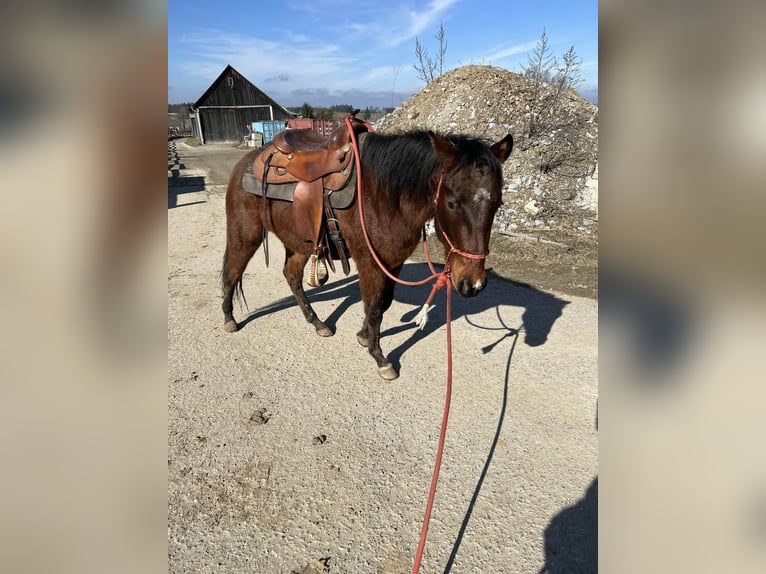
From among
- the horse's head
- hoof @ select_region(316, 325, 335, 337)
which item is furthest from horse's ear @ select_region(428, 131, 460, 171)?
hoof @ select_region(316, 325, 335, 337)

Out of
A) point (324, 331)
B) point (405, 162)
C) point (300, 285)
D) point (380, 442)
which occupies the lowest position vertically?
point (380, 442)

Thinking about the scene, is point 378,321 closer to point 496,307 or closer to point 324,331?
point 324,331

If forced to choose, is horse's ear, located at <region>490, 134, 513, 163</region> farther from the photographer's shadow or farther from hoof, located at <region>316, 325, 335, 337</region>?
hoof, located at <region>316, 325, 335, 337</region>

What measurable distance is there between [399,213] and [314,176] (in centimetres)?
86

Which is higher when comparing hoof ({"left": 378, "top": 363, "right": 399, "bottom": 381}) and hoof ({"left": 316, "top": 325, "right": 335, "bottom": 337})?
hoof ({"left": 316, "top": 325, "right": 335, "bottom": 337})

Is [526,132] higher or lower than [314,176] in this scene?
higher

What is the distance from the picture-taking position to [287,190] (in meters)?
3.64

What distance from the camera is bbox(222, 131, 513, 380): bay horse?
2432 millimetres

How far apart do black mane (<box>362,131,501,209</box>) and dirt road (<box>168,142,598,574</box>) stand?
5.31ft

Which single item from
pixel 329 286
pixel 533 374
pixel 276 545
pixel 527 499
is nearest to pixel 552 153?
pixel 329 286

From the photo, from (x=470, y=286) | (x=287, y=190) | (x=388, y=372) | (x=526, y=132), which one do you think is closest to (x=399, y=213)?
(x=470, y=286)

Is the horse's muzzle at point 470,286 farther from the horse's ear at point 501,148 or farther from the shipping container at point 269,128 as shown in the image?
the shipping container at point 269,128

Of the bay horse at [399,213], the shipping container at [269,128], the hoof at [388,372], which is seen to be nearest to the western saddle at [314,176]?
the bay horse at [399,213]
